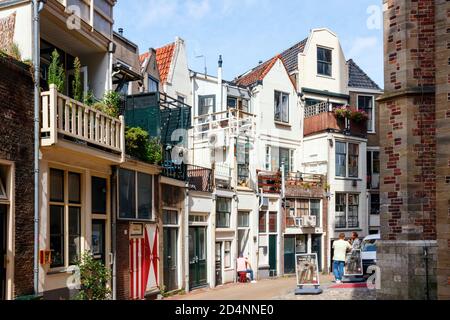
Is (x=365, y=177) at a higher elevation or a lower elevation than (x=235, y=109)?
lower

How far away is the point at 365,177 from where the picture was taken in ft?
108

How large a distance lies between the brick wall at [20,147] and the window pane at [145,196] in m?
5.43

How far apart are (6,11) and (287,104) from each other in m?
21.8

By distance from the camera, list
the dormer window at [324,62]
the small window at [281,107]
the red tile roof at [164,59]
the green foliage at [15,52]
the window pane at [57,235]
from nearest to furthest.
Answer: the green foliage at [15,52]
the window pane at [57,235]
the red tile roof at [164,59]
the small window at [281,107]
the dormer window at [324,62]

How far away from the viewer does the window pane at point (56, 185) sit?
12.4 meters

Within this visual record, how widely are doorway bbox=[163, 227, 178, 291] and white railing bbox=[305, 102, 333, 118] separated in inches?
599

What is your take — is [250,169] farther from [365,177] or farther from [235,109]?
[365,177]

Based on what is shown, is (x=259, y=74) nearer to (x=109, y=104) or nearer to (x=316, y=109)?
(x=316, y=109)

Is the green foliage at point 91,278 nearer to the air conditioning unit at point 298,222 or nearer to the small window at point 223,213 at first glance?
the small window at point 223,213

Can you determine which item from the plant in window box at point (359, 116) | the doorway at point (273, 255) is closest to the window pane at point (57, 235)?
the doorway at point (273, 255)

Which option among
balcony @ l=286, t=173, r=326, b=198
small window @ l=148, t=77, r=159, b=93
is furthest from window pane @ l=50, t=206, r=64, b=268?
balcony @ l=286, t=173, r=326, b=198

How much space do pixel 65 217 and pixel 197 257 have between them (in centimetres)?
1009

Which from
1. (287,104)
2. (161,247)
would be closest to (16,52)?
(161,247)

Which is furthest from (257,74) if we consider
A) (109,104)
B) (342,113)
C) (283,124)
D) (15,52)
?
(15,52)
